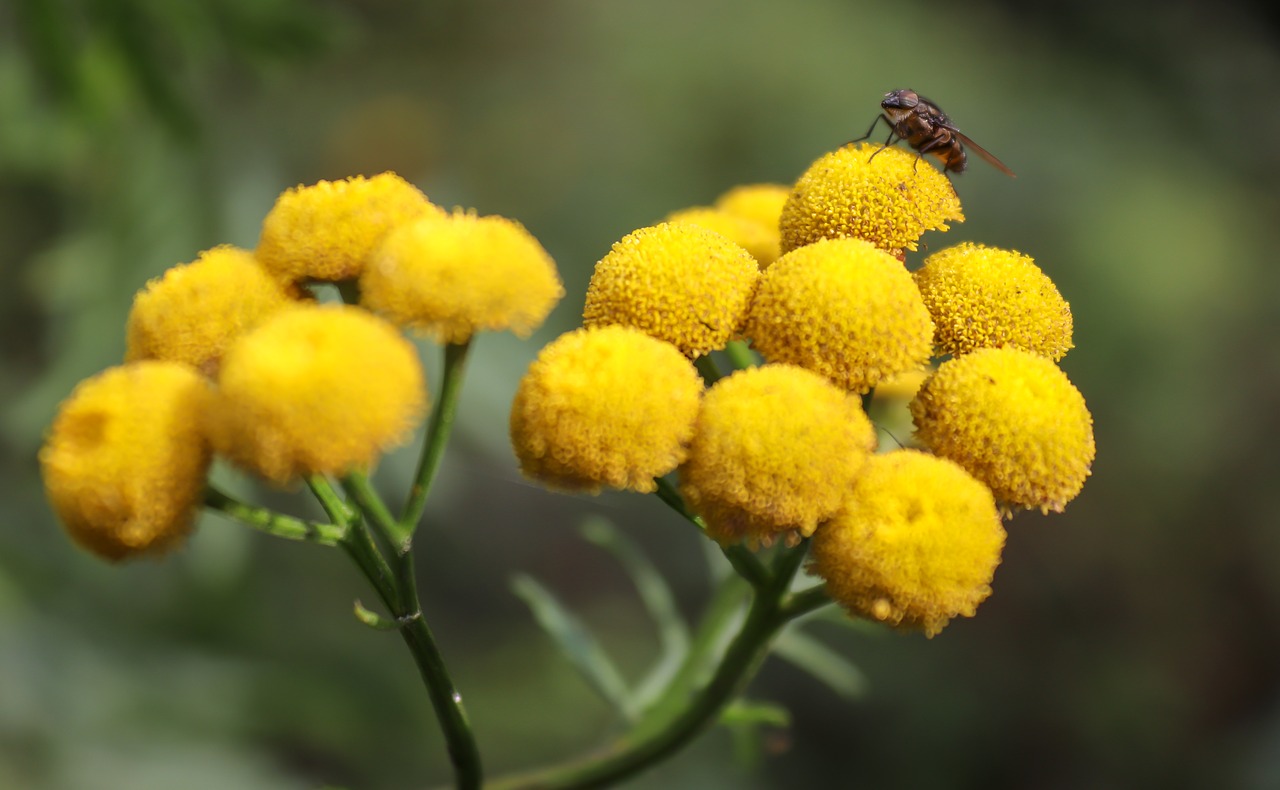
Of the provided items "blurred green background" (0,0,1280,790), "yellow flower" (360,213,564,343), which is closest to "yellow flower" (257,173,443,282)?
"yellow flower" (360,213,564,343)

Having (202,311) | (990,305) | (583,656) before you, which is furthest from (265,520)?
(990,305)

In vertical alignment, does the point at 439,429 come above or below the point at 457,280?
below

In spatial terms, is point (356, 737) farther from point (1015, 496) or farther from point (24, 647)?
point (1015, 496)

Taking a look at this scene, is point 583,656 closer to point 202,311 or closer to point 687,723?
point 687,723

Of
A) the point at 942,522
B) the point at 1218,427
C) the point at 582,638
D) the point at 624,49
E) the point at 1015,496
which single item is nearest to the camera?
the point at 942,522

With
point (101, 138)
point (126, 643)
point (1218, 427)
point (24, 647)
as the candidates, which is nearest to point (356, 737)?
point (126, 643)

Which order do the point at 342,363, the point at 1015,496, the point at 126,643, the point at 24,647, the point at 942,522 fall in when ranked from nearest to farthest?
1. the point at 342,363
2. the point at 942,522
3. the point at 1015,496
4. the point at 24,647
5. the point at 126,643

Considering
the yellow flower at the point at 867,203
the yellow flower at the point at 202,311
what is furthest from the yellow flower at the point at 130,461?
the yellow flower at the point at 867,203
